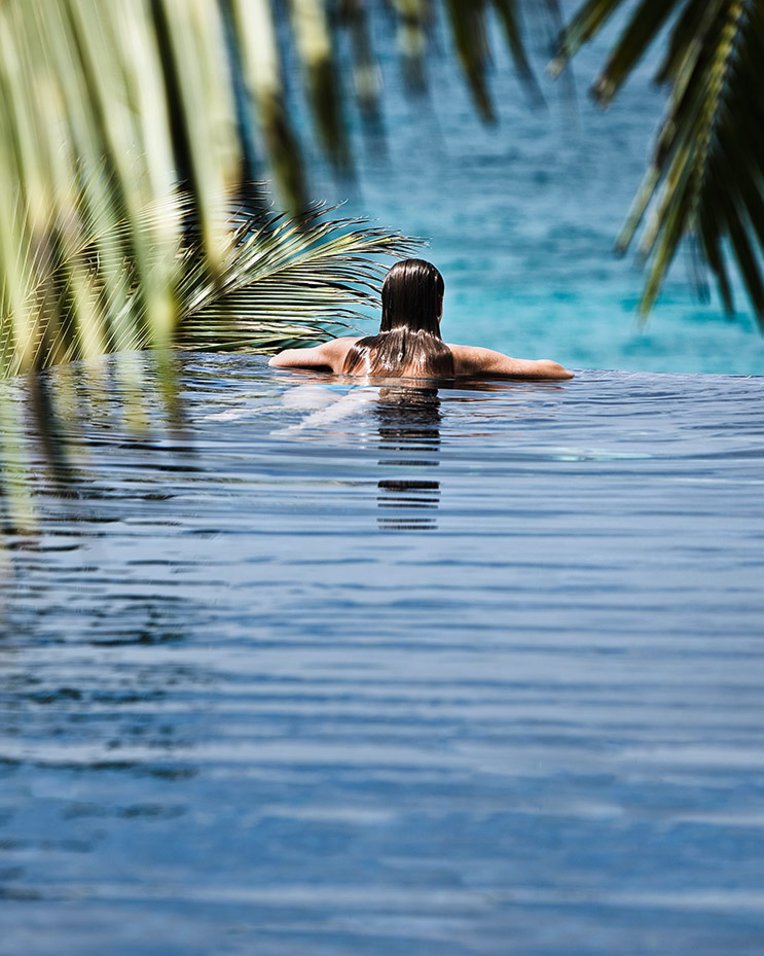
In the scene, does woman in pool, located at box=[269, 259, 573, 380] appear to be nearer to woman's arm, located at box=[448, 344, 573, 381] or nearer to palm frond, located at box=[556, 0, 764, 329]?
woman's arm, located at box=[448, 344, 573, 381]

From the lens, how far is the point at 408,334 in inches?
273

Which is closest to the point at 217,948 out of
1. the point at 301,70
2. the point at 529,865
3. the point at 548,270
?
the point at 529,865

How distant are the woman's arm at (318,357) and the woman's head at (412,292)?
502 mm

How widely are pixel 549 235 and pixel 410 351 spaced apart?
15.7m

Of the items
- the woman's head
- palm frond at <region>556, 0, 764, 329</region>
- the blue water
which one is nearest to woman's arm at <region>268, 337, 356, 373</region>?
the woman's head

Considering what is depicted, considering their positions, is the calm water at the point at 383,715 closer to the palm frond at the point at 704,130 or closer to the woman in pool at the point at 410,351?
the palm frond at the point at 704,130

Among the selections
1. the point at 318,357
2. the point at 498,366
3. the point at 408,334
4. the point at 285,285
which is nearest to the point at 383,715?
the point at 408,334

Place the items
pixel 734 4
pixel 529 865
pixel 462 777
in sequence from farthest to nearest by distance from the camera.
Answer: pixel 462 777 → pixel 529 865 → pixel 734 4

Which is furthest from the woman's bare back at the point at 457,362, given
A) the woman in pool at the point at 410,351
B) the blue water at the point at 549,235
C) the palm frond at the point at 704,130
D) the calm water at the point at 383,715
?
the blue water at the point at 549,235

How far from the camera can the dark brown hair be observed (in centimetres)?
670

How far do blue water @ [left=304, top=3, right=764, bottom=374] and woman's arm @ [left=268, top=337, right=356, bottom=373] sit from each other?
42.1 ft

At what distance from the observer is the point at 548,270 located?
21516 mm

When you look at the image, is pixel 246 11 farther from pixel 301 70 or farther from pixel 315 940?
pixel 315 940

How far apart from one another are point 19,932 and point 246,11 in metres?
1.30
